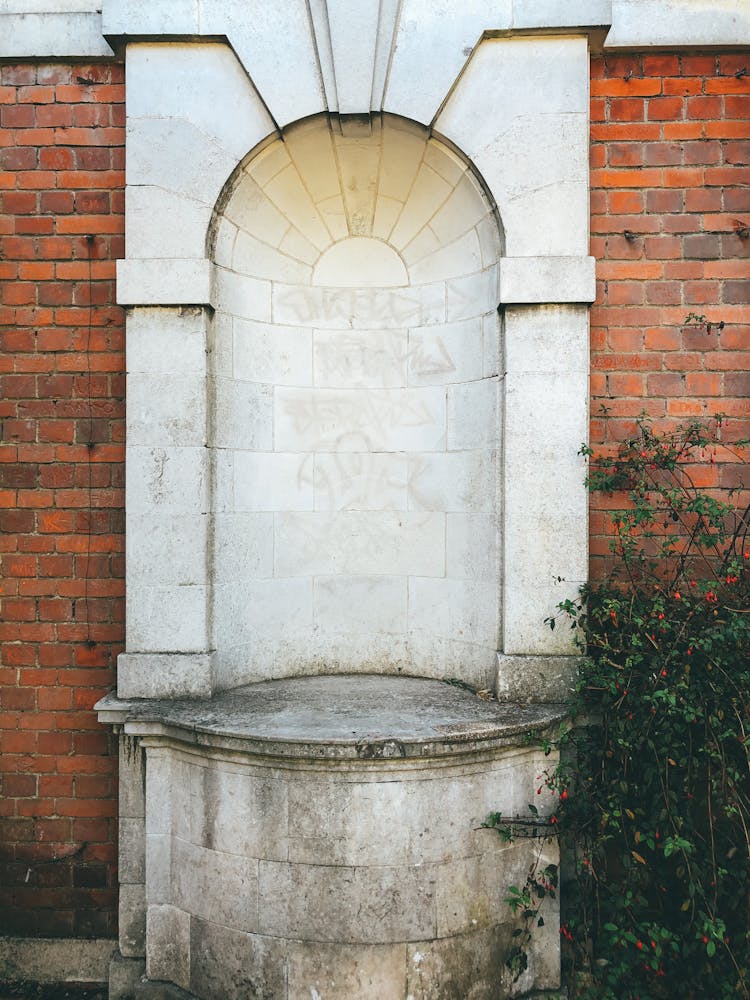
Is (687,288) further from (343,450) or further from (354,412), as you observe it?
(343,450)

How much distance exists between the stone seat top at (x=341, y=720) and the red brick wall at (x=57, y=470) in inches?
18.0

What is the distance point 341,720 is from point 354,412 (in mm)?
1696

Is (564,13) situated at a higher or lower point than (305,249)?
higher

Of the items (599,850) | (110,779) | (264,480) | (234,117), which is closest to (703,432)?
(599,850)

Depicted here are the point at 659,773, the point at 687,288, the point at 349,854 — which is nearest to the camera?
the point at 659,773

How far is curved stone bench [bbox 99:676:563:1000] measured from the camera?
119 inches

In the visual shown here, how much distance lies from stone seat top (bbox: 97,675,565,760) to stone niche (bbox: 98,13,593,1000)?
18mm

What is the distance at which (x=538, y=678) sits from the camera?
3.41m

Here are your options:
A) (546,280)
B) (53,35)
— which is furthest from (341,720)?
(53,35)

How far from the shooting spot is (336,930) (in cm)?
303

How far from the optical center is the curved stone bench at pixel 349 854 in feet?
9.93

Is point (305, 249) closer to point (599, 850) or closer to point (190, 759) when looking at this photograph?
point (190, 759)

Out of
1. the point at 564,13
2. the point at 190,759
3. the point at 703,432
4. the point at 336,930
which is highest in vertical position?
the point at 564,13

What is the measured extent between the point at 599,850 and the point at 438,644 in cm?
127
